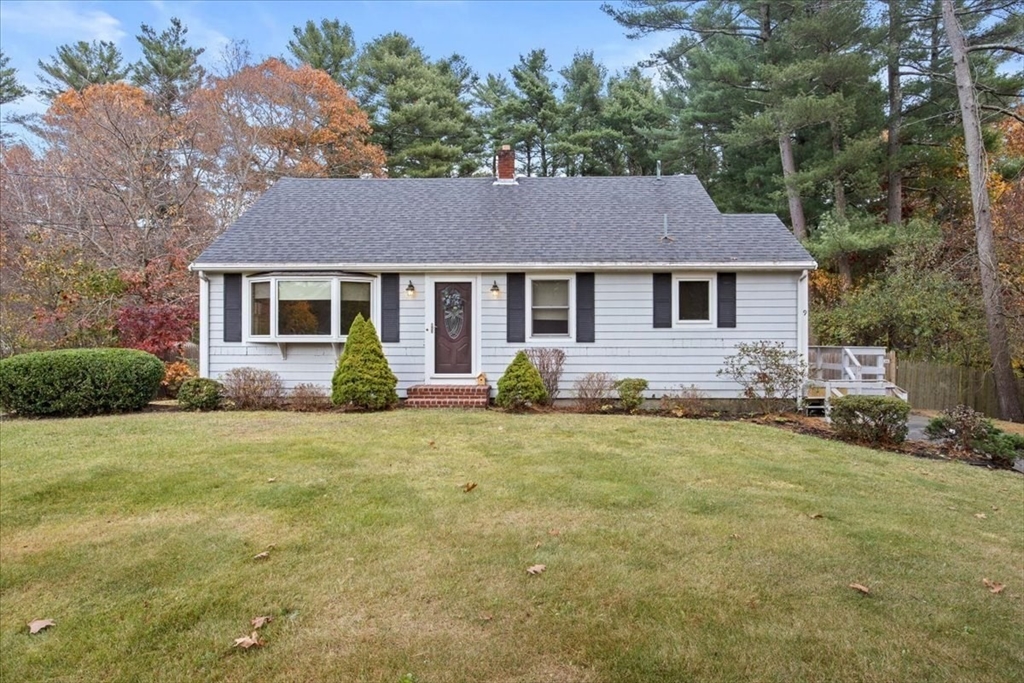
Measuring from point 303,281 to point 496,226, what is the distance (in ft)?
13.4

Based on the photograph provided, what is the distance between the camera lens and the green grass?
102 inches

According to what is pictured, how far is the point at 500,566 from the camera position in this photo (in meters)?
3.47

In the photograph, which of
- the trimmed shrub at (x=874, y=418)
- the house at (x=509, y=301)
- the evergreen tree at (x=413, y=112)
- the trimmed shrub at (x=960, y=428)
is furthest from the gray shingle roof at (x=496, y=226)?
the evergreen tree at (x=413, y=112)

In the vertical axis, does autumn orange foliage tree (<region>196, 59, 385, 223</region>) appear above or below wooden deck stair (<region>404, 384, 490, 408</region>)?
above

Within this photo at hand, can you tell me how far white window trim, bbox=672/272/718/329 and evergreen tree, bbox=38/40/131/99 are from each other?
27.0m

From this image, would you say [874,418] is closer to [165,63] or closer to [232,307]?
[232,307]

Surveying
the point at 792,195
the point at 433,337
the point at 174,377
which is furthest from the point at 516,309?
the point at 792,195

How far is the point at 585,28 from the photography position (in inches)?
789

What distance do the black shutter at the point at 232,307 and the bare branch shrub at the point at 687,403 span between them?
8213 mm

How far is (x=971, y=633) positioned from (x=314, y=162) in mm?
23118

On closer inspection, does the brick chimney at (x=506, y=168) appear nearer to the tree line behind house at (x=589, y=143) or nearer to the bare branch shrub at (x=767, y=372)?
the bare branch shrub at (x=767, y=372)

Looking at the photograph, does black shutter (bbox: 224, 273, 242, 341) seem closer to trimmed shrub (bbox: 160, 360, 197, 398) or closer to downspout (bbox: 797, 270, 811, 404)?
trimmed shrub (bbox: 160, 360, 197, 398)

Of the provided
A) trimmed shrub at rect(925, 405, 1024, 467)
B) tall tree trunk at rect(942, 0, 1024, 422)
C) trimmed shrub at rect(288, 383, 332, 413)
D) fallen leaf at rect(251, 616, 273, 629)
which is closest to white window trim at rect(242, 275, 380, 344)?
trimmed shrub at rect(288, 383, 332, 413)

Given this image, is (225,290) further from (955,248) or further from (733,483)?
(955,248)
